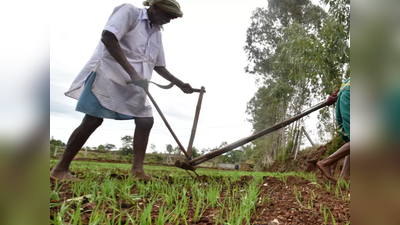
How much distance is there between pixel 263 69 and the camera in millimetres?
15898

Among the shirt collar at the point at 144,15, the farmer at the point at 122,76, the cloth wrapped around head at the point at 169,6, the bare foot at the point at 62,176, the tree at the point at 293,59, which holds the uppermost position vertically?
the tree at the point at 293,59

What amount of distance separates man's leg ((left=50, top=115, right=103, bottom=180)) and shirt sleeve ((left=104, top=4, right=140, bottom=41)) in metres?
0.67

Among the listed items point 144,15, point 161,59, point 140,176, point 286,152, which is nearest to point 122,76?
point 144,15

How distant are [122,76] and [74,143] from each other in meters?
0.63

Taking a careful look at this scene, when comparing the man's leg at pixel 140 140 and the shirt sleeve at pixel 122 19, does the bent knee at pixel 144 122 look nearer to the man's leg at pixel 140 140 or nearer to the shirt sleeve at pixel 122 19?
the man's leg at pixel 140 140

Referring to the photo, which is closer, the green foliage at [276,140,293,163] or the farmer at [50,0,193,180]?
the farmer at [50,0,193,180]

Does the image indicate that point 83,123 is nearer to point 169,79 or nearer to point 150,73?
point 150,73

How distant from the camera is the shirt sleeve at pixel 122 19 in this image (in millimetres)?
1865

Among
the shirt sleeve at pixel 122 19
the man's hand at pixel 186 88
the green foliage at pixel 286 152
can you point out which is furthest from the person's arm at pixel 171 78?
the green foliage at pixel 286 152

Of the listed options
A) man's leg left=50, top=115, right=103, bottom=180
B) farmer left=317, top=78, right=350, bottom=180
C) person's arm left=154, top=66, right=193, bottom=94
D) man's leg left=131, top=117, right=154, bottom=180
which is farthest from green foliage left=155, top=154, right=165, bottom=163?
man's leg left=50, top=115, right=103, bottom=180

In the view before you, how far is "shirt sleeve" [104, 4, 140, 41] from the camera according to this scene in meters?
1.86

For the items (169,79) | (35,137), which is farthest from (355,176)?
(169,79)

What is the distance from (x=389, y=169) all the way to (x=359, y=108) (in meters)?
0.09

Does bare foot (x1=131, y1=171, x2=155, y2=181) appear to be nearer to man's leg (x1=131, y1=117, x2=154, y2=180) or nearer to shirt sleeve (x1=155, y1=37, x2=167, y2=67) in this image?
man's leg (x1=131, y1=117, x2=154, y2=180)
